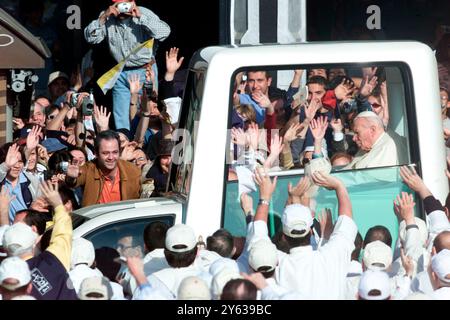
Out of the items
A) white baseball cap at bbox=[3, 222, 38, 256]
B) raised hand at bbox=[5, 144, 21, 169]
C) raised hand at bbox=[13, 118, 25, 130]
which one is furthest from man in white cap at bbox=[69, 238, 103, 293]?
raised hand at bbox=[13, 118, 25, 130]

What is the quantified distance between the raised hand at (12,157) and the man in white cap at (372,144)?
3.17m

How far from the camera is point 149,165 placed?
9.68 meters

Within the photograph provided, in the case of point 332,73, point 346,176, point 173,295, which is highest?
point 332,73

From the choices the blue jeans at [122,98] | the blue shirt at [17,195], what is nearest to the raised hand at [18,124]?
the blue jeans at [122,98]

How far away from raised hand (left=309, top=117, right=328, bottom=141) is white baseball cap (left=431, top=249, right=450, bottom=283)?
1124mm

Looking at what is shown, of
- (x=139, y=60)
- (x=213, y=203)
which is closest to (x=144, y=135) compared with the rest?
(x=139, y=60)

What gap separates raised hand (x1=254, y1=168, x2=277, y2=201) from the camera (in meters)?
7.20

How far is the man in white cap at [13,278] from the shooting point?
20.6 feet

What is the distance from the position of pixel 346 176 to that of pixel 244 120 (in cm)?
65

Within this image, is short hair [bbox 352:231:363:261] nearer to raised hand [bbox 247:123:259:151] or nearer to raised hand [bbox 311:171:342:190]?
raised hand [bbox 311:171:342:190]

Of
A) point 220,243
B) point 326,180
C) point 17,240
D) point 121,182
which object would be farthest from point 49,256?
point 121,182

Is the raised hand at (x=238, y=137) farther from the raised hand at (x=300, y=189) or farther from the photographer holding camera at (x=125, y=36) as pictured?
the photographer holding camera at (x=125, y=36)

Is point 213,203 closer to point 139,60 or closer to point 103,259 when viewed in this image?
point 103,259

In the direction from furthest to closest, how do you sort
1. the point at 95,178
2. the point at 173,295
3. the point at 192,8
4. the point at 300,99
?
the point at 192,8, the point at 95,178, the point at 300,99, the point at 173,295
